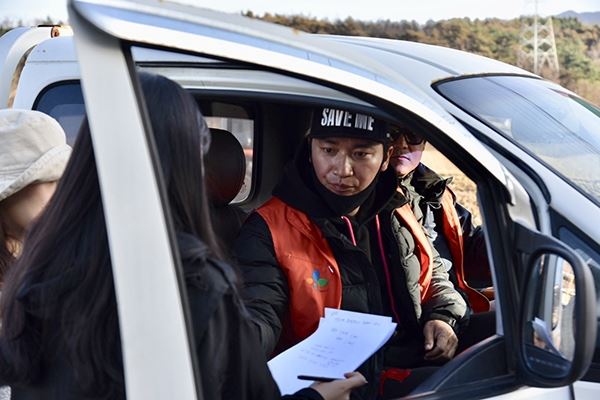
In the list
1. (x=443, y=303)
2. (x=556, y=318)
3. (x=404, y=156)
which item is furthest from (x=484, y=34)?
(x=556, y=318)

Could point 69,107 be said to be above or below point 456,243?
above

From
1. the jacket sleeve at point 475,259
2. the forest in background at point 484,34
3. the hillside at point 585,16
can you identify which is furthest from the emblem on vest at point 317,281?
the hillside at point 585,16

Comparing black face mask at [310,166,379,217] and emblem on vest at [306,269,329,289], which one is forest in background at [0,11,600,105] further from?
emblem on vest at [306,269,329,289]

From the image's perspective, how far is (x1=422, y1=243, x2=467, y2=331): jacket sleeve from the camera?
8.89ft

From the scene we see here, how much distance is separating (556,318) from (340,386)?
52cm

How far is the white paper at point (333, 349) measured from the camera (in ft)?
6.97

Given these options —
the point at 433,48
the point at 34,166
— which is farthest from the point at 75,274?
the point at 433,48

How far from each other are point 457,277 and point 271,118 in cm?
96

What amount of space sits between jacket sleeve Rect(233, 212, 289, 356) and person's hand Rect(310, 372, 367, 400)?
313 millimetres

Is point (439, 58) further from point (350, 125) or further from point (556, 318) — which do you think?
point (556, 318)

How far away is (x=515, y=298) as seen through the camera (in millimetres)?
1877

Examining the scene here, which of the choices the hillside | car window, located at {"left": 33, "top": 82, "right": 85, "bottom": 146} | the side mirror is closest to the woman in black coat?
the side mirror

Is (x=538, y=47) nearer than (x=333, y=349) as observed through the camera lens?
No

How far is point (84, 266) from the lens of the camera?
150 centimetres
